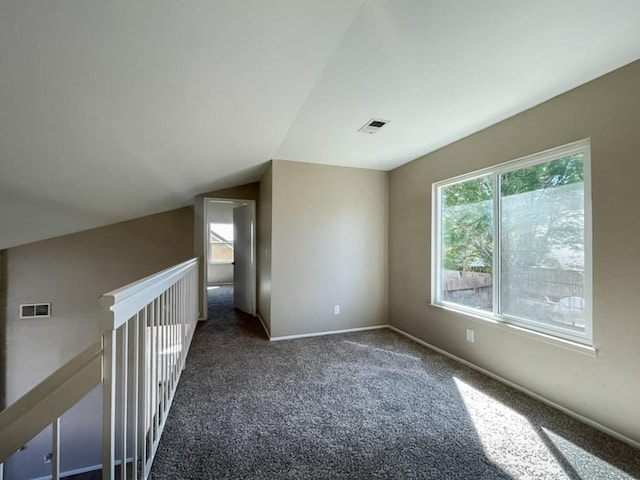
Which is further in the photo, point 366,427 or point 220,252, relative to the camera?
point 220,252

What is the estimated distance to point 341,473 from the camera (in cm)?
144

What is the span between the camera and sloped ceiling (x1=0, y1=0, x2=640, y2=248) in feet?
3.48

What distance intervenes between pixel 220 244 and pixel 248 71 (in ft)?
22.9

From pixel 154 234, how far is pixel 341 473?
491 cm

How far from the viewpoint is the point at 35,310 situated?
164 inches

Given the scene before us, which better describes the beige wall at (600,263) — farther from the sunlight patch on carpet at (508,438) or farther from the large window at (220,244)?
the large window at (220,244)

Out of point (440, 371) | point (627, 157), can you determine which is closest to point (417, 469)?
point (440, 371)

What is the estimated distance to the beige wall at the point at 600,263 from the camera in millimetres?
1684

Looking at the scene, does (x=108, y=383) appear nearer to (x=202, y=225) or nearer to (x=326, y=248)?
(x=326, y=248)

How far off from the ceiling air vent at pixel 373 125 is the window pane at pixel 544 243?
4.01 ft

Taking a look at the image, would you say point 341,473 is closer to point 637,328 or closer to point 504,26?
point 637,328

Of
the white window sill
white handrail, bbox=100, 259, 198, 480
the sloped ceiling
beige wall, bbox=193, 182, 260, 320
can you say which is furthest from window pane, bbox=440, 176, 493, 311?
beige wall, bbox=193, 182, 260, 320

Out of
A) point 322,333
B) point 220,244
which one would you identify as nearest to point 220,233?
point 220,244

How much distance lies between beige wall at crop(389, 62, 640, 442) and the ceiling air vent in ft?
3.30
